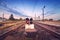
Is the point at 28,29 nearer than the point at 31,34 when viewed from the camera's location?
Yes

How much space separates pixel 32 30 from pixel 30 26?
524mm

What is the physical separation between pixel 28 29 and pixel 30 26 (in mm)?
392

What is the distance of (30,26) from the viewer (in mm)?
11102

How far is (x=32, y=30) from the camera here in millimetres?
11250

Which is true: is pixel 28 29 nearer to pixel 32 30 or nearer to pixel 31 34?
pixel 32 30

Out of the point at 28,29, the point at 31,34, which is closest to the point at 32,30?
the point at 28,29

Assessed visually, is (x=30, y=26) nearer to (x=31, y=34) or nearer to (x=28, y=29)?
(x=28, y=29)

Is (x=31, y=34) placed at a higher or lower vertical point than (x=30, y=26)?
lower

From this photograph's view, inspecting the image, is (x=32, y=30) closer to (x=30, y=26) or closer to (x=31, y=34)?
(x=30, y=26)

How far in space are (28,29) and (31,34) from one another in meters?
1.59

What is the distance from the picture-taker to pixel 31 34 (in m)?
12.4

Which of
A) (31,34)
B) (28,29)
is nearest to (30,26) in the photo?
(28,29)

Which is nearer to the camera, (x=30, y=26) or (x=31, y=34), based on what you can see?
(x=30, y=26)

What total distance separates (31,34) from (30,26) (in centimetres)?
170
